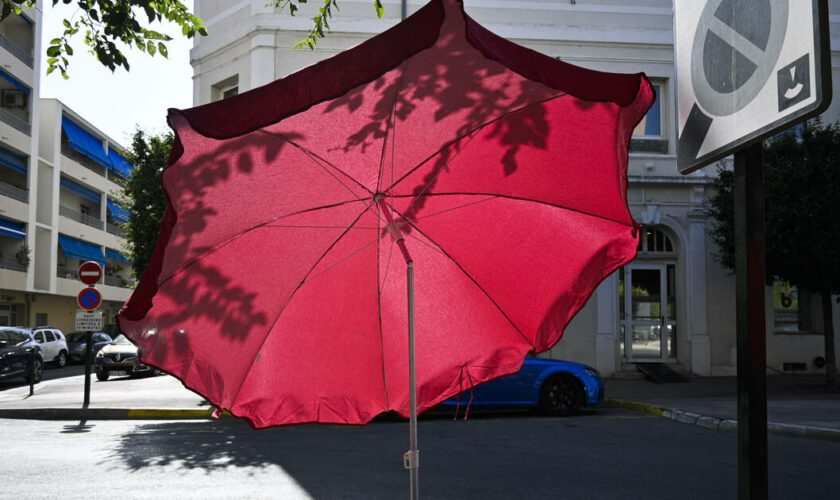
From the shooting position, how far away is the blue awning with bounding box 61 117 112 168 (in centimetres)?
4695

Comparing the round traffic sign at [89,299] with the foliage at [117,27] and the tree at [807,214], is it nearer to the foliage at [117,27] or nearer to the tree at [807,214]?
the foliage at [117,27]

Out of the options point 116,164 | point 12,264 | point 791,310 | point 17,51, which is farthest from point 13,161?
point 791,310

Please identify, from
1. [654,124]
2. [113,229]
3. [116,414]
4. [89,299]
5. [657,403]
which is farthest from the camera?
[113,229]

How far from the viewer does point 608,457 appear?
28.2ft

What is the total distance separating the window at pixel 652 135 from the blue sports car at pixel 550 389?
28.9ft

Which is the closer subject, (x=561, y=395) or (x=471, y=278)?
(x=471, y=278)

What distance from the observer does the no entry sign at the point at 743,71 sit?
2.22 metres

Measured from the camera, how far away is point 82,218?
4938 centimetres

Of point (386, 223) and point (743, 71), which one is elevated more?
point (743, 71)

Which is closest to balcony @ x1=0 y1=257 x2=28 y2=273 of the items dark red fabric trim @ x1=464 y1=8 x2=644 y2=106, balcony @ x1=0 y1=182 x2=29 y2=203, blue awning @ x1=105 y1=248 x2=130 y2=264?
balcony @ x1=0 y1=182 x2=29 y2=203

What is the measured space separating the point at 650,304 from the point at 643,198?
8.84ft

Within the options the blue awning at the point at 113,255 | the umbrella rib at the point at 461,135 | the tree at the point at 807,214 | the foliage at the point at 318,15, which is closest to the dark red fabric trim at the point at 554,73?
the umbrella rib at the point at 461,135

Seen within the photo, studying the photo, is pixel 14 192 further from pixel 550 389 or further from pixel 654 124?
pixel 550 389

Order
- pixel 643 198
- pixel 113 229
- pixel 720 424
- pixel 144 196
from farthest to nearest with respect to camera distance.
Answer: pixel 113 229 < pixel 144 196 < pixel 643 198 < pixel 720 424
